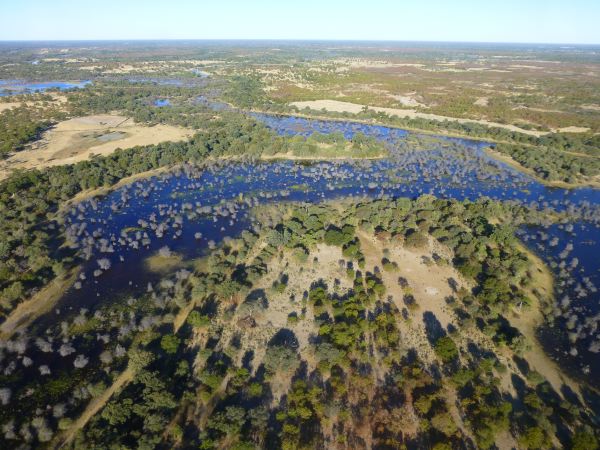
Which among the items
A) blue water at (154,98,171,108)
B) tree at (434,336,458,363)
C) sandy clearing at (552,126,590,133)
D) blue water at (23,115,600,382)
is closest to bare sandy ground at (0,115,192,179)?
blue water at (154,98,171,108)

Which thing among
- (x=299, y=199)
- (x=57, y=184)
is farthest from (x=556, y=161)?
(x=57, y=184)

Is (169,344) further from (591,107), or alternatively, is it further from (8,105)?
(591,107)

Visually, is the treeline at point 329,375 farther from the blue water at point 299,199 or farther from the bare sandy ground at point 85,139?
the bare sandy ground at point 85,139

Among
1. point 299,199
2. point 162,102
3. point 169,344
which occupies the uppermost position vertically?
point 162,102

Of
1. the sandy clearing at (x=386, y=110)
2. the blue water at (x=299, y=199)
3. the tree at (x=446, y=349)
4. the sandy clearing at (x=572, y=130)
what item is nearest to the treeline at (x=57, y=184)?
the blue water at (x=299, y=199)

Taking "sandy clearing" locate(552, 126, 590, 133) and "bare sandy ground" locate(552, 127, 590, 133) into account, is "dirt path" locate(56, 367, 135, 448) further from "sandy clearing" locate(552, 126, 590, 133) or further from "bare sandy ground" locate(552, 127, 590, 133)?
"sandy clearing" locate(552, 126, 590, 133)

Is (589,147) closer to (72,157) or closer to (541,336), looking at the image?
(541,336)
